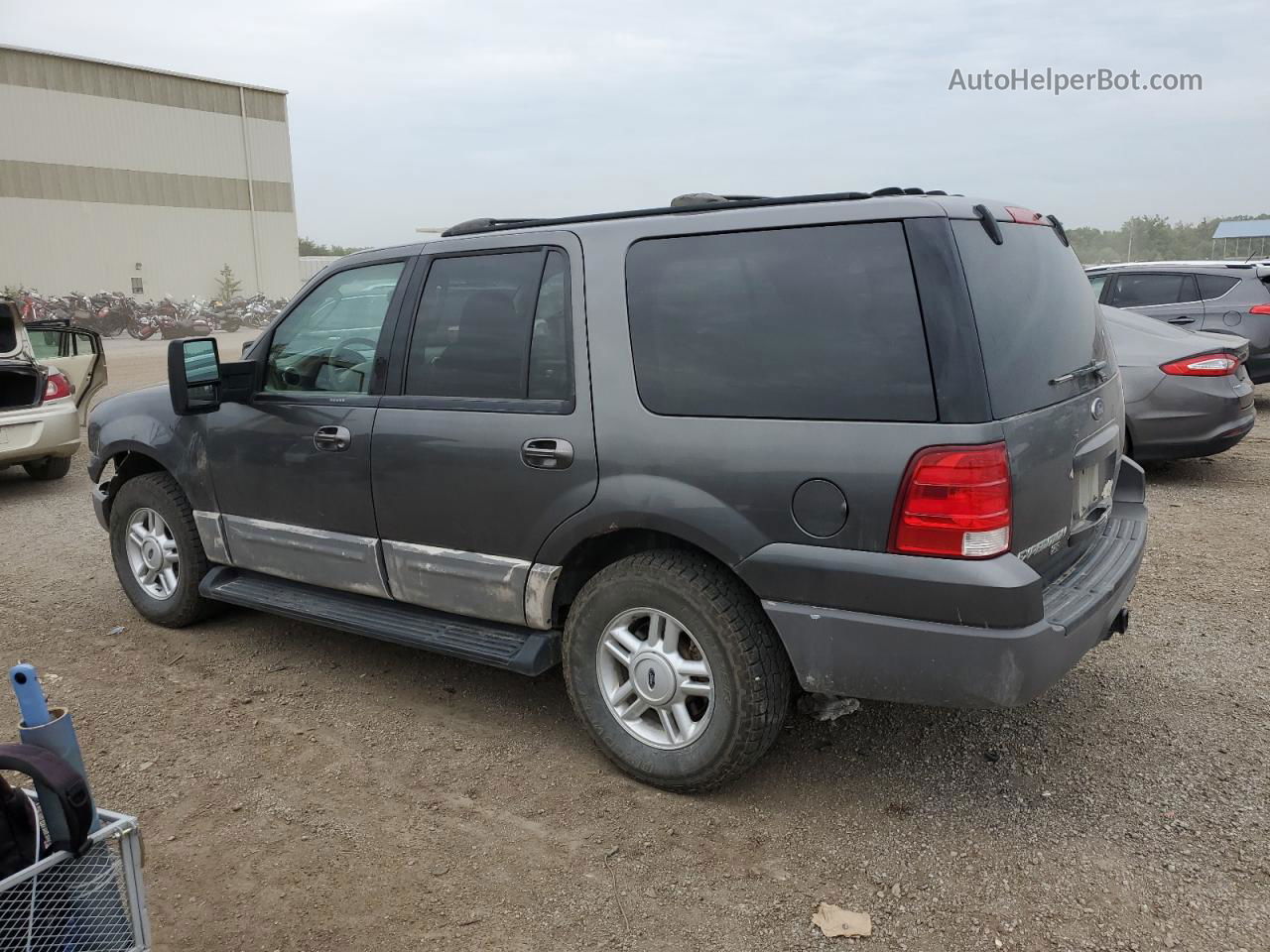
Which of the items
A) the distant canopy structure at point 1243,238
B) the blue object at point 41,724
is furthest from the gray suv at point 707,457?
the distant canopy structure at point 1243,238

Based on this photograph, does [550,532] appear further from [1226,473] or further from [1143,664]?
[1226,473]

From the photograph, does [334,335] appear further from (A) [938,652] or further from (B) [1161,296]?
(B) [1161,296]

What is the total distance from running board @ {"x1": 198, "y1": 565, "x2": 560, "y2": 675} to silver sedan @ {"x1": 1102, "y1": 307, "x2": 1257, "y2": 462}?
5637mm

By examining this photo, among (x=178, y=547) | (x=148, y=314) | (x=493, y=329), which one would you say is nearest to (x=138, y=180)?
(x=148, y=314)

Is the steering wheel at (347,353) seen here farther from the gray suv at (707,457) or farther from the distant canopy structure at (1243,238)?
the distant canopy structure at (1243,238)

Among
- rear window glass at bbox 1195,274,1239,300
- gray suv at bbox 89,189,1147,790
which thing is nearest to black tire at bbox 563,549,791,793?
gray suv at bbox 89,189,1147,790

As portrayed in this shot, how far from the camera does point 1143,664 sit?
168 inches

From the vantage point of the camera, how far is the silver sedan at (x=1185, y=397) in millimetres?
7207

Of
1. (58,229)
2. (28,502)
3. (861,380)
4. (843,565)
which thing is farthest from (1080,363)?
(58,229)

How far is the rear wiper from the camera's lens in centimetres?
309

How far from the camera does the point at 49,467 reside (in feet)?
29.6

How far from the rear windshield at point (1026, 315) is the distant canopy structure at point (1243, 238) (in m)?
42.3

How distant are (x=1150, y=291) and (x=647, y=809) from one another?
9708mm

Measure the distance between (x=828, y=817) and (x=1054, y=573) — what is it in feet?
3.52
